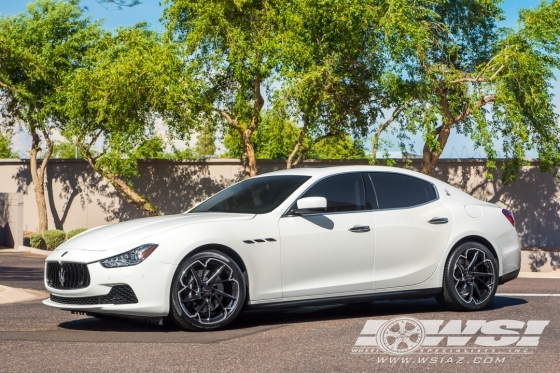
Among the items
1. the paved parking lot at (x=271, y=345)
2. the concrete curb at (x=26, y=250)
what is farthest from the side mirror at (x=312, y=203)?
the concrete curb at (x=26, y=250)

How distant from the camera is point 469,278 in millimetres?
10211

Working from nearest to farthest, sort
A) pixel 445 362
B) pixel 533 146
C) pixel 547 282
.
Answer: pixel 445 362, pixel 547 282, pixel 533 146

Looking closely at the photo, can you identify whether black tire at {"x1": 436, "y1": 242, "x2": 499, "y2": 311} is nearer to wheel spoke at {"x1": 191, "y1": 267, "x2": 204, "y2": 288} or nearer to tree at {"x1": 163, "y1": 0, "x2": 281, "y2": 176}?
wheel spoke at {"x1": 191, "y1": 267, "x2": 204, "y2": 288}

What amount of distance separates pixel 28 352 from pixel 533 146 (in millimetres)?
19497

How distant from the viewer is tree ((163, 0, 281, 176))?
23.9 meters

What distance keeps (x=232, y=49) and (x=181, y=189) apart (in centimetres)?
770

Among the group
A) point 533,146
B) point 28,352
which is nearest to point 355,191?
point 28,352

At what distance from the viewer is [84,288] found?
28.0ft

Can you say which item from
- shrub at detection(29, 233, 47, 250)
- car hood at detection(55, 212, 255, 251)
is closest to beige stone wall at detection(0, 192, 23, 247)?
shrub at detection(29, 233, 47, 250)

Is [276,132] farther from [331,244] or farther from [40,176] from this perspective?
[331,244]

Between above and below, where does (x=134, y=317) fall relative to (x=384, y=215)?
below

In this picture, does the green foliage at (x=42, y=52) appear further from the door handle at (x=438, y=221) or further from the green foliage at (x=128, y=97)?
the door handle at (x=438, y=221)

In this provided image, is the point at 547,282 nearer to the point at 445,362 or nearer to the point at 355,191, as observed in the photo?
the point at 355,191

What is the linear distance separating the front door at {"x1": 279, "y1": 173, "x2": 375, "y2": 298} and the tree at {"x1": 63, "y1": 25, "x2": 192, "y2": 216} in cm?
1413
